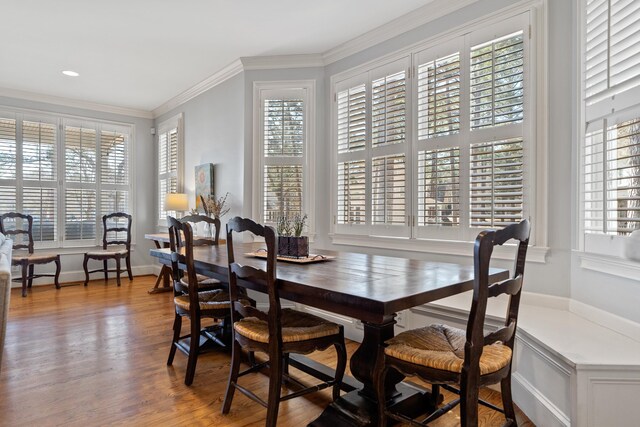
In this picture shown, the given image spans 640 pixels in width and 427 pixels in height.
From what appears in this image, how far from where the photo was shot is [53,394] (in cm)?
229

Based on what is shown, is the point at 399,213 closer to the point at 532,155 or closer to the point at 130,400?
the point at 532,155

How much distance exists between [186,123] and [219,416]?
14.5ft

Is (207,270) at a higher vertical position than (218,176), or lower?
lower

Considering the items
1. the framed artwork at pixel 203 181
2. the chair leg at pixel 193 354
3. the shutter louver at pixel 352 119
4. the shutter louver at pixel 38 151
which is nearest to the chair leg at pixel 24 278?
the shutter louver at pixel 38 151

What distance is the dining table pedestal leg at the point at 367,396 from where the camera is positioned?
72.9 inches

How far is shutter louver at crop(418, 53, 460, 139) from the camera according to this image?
2967 millimetres

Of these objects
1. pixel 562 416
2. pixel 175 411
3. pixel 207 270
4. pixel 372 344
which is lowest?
pixel 175 411

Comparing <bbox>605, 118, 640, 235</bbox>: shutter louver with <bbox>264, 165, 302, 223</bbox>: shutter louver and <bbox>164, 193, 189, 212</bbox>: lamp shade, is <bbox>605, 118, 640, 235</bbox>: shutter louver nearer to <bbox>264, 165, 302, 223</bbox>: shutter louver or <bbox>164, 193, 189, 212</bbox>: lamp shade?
<bbox>264, 165, 302, 223</bbox>: shutter louver

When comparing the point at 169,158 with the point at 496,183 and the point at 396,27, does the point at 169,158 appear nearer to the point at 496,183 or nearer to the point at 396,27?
the point at 396,27

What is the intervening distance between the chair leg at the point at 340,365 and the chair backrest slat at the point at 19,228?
5264 millimetres

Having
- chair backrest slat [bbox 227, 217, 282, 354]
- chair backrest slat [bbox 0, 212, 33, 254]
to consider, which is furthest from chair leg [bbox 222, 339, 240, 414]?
chair backrest slat [bbox 0, 212, 33, 254]

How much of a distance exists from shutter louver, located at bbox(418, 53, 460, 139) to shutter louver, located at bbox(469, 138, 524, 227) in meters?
0.32

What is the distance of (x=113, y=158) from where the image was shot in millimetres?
6219

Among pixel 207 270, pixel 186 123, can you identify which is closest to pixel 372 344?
pixel 207 270
